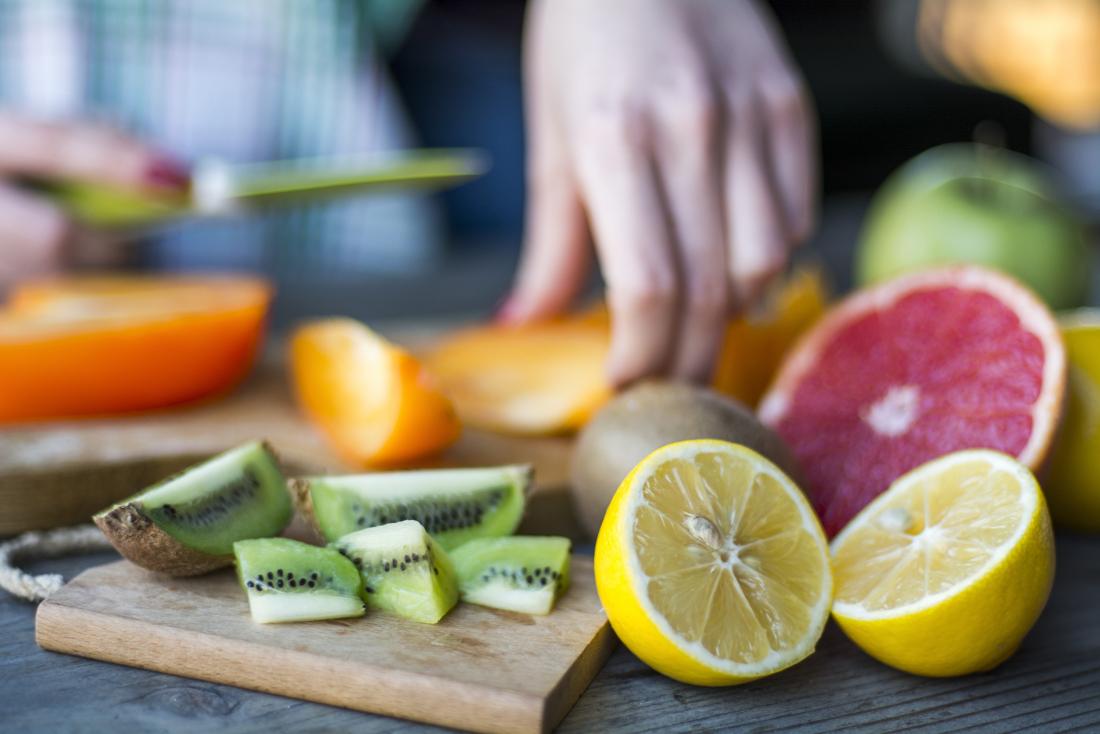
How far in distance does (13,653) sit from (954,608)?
76 centimetres

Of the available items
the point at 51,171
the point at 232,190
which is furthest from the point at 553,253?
the point at 51,171

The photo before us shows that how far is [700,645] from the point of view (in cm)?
77

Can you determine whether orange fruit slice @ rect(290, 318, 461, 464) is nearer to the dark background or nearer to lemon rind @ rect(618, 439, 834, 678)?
lemon rind @ rect(618, 439, 834, 678)

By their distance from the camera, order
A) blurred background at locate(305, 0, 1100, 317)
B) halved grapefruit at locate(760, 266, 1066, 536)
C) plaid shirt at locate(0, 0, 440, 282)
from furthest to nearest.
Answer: blurred background at locate(305, 0, 1100, 317), plaid shirt at locate(0, 0, 440, 282), halved grapefruit at locate(760, 266, 1066, 536)

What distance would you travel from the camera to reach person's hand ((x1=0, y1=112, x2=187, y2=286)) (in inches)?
69.3

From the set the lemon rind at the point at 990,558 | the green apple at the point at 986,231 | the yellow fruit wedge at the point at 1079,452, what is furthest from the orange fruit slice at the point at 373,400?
the green apple at the point at 986,231

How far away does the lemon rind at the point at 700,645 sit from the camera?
2.52 ft

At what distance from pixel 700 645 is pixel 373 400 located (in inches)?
23.4

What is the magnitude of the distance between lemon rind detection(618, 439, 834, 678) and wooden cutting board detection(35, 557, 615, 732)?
80 millimetres

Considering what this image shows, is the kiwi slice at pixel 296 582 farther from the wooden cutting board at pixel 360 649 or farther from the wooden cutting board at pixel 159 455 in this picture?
the wooden cutting board at pixel 159 455

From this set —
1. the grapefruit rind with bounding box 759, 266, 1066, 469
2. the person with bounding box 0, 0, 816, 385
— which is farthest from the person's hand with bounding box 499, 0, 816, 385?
the grapefruit rind with bounding box 759, 266, 1066, 469

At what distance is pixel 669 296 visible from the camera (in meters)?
1.21

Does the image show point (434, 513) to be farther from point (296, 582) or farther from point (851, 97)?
point (851, 97)

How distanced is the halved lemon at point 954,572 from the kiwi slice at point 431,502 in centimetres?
32
